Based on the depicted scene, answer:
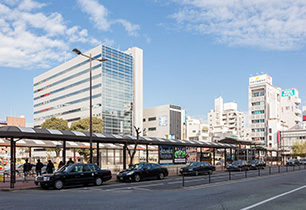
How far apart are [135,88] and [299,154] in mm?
59380

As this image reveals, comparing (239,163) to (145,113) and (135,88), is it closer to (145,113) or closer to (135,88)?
(135,88)

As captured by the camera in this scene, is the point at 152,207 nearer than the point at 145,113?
Yes

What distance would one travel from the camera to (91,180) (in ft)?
72.1

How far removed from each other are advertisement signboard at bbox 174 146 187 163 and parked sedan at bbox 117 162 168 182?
10888 mm

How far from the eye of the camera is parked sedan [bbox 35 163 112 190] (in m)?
20.0

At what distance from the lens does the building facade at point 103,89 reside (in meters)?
103

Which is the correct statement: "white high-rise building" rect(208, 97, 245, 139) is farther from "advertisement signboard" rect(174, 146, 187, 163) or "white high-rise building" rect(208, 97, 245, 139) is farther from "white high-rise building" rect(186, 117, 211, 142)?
"advertisement signboard" rect(174, 146, 187, 163)

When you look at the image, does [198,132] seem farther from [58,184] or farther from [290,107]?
[58,184]

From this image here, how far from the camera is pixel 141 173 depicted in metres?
25.7

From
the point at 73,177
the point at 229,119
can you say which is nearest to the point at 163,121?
the point at 229,119

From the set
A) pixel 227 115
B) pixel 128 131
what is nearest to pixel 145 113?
pixel 128 131

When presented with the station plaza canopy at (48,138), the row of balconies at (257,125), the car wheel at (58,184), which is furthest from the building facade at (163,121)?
the car wheel at (58,184)

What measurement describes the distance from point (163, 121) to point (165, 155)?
97080 mm

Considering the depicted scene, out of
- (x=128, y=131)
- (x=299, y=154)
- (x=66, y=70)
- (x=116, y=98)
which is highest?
(x=66, y=70)
